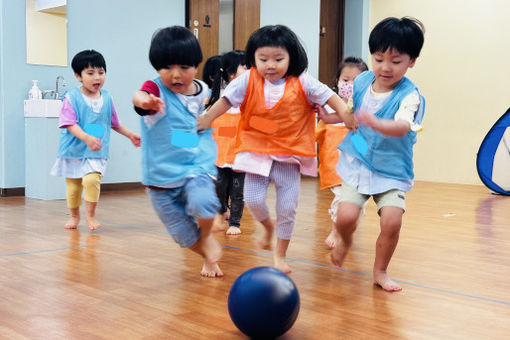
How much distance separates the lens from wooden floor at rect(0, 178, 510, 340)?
177 centimetres

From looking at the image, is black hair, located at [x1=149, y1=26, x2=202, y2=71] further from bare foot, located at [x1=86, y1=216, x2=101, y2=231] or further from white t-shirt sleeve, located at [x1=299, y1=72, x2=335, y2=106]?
bare foot, located at [x1=86, y1=216, x2=101, y2=231]

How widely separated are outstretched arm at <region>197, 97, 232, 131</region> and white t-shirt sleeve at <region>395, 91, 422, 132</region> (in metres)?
0.74

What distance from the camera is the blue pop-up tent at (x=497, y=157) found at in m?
5.81

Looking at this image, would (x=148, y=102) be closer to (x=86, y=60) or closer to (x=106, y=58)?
(x=86, y=60)

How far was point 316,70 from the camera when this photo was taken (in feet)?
25.3

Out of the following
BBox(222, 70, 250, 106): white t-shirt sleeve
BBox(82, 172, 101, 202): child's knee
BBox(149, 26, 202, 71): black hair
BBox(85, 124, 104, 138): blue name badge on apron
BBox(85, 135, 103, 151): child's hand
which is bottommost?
BBox(82, 172, 101, 202): child's knee

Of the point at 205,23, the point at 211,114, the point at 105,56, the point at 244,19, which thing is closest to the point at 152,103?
the point at 211,114

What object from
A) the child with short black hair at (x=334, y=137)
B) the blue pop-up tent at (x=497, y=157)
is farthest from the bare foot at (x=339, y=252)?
the blue pop-up tent at (x=497, y=157)

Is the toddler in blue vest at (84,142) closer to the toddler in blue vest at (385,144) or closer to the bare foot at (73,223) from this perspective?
the bare foot at (73,223)

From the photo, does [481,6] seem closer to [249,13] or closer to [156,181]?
[249,13]

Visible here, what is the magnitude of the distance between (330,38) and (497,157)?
351cm

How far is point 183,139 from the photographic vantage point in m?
2.20

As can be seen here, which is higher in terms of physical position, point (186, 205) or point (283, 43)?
point (283, 43)

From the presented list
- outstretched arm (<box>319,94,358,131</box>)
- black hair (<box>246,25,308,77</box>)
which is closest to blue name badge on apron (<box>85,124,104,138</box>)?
black hair (<box>246,25,308,77</box>)
